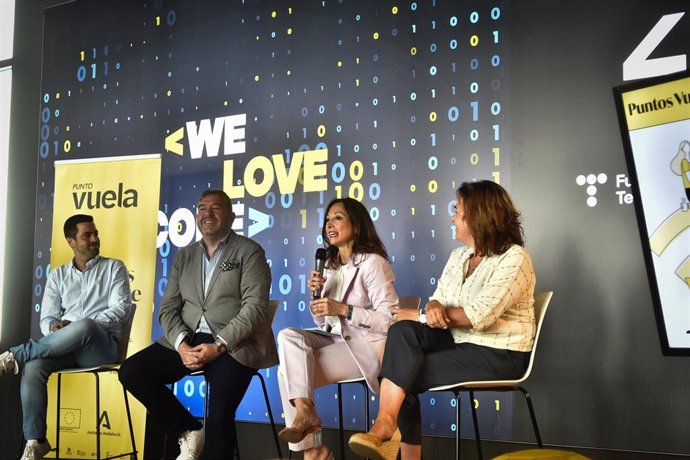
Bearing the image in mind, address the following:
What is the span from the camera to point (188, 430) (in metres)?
4.00

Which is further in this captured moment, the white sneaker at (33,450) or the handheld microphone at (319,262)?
the white sneaker at (33,450)

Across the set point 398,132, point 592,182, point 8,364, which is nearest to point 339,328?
point 398,132

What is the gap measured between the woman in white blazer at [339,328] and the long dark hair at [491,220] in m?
0.59

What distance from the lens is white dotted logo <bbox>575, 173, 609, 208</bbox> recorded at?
12.8 ft

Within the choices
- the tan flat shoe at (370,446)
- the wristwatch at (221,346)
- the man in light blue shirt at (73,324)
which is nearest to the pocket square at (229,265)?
the wristwatch at (221,346)

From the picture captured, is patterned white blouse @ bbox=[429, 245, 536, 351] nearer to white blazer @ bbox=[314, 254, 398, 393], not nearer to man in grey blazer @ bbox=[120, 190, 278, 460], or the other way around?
white blazer @ bbox=[314, 254, 398, 393]

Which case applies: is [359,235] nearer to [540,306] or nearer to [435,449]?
[540,306]

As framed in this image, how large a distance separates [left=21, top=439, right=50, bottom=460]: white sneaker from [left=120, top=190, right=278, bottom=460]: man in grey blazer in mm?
820

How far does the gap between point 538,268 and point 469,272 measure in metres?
0.65

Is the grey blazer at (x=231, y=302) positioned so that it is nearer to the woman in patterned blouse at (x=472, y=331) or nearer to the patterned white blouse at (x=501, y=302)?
the woman in patterned blouse at (x=472, y=331)

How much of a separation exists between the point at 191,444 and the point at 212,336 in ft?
1.71

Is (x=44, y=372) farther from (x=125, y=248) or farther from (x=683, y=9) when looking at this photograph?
(x=683, y=9)

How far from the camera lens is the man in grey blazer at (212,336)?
12.6ft

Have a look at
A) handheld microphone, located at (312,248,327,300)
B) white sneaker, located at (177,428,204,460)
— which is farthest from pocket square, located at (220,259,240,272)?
white sneaker, located at (177,428,204,460)
